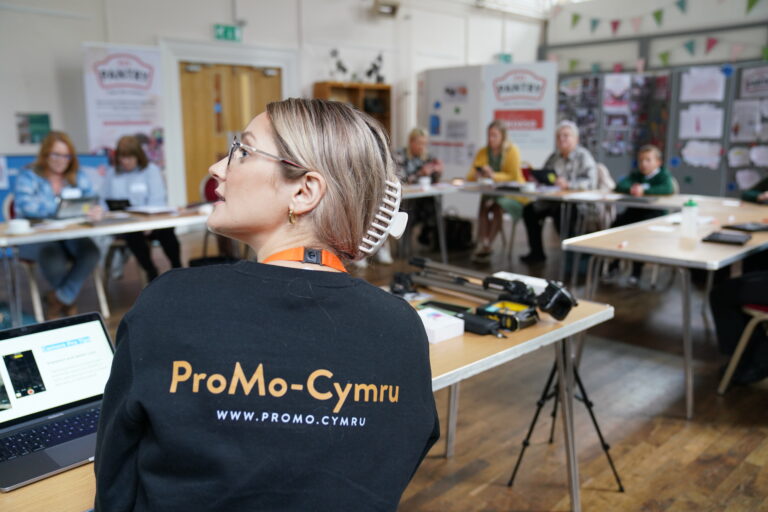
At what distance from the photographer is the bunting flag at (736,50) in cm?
802

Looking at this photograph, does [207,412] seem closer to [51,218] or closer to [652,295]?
[51,218]

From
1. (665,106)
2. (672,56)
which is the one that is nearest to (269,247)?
(665,106)

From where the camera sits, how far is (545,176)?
18.0ft

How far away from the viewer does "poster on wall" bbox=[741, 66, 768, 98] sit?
700 centimetres

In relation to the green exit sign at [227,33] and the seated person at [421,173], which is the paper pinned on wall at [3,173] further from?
the seated person at [421,173]

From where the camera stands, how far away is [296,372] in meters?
0.76

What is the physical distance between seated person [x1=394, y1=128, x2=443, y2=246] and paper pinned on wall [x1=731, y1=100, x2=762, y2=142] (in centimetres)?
373

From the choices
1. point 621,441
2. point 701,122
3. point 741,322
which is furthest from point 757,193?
point 701,122

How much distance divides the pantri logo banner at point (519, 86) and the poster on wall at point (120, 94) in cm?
387

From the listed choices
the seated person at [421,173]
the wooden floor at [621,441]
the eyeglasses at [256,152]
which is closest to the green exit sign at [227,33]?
the seated person at [421,173]

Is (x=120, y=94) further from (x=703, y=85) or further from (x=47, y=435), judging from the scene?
(x=703, y=85)

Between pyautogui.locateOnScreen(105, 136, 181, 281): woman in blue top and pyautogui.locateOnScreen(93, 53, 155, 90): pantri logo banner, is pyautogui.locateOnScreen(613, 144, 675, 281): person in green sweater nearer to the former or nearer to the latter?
pyautogui.locateOnScreen(105, 136, 181, 281): woman in blue top

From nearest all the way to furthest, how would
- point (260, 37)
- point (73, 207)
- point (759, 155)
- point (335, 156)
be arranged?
point (335, 156)
point (73, 207)
point (260, 37)
point (759, 155)

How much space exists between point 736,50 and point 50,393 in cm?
897
